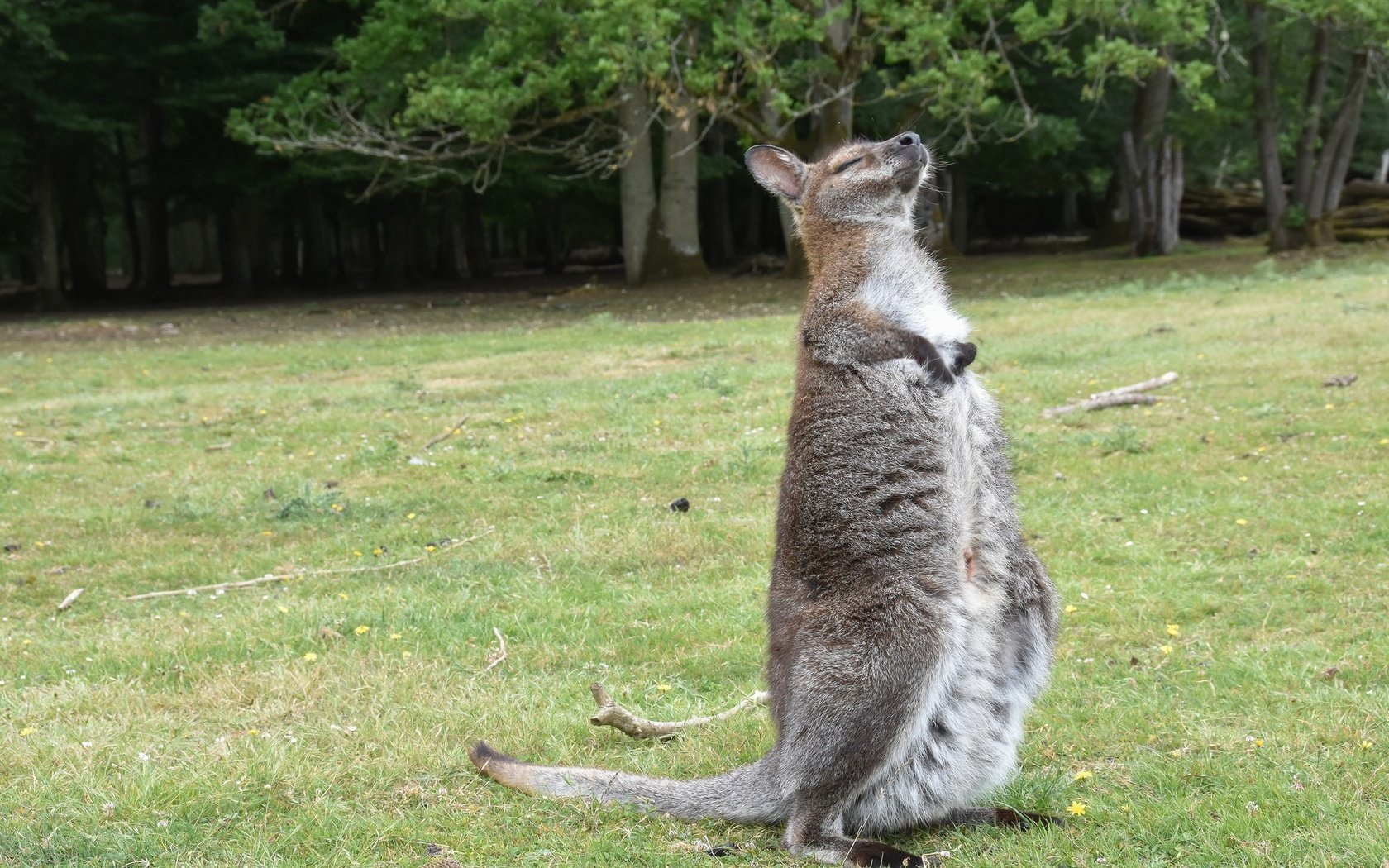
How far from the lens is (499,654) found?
643cm

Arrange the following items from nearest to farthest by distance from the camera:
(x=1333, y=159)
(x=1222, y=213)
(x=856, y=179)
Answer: (x=856, y=179) → (x=1333, y=159) → (x=1222, y=213)

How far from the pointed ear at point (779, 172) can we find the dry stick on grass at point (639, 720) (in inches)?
76.3

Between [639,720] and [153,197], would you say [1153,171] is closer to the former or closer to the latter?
[153,197]

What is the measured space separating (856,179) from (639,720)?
7.29 feet

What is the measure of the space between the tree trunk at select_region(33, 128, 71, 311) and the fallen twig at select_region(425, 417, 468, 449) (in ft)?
76.3

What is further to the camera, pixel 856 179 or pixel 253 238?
pixel 253 238

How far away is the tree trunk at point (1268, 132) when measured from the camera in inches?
1145

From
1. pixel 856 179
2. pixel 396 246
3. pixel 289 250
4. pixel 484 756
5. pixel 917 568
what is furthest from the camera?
pixel 289 250

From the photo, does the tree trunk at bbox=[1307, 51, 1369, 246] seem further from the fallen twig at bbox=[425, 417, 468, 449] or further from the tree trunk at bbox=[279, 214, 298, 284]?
the tree trunk at bbox=[279, 214, 298, 284]

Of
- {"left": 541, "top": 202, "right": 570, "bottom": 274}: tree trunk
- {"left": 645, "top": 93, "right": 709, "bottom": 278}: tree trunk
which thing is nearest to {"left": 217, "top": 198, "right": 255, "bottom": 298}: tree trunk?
{"left": 541, "top": 202, "right": 570, "bottom": 274}: tree trunk

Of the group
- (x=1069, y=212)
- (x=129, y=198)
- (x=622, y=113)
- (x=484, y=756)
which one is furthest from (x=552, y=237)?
(x=484, y=756)

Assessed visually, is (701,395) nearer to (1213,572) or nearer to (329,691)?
(1213,572)

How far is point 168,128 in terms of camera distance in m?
41.5

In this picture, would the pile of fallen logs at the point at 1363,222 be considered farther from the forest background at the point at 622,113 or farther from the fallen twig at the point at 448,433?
the fallen twig at the point at 448,433
